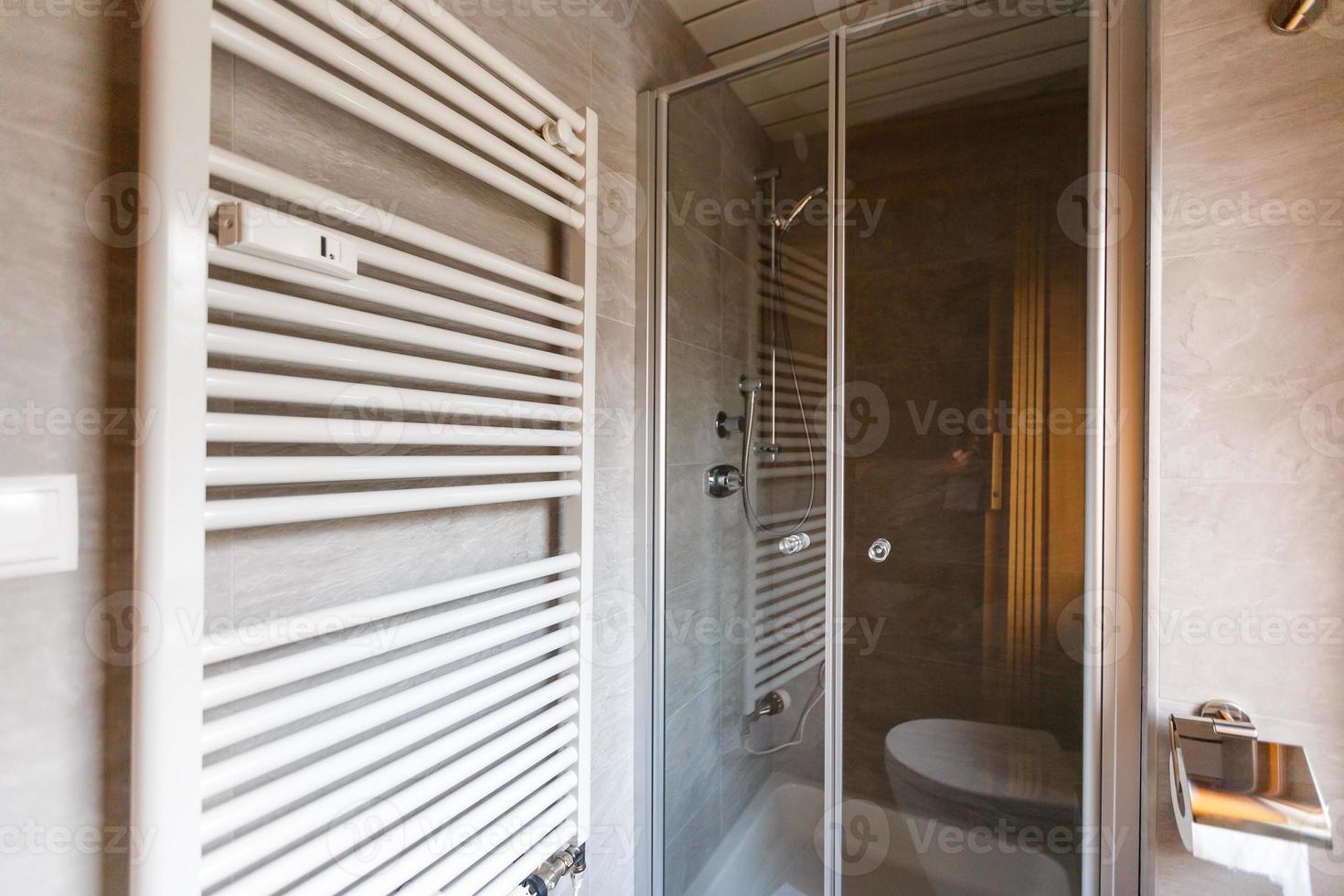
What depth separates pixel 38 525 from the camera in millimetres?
527

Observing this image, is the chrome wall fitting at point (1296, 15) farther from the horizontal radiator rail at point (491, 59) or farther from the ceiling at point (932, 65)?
the horizontal radiator rail at point (491, 59)

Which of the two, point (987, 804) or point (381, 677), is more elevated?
point (381, 677)

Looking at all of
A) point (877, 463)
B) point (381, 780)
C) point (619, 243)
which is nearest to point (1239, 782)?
point (877, 463)

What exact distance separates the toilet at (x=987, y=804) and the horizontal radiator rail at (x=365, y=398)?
0.93 meters

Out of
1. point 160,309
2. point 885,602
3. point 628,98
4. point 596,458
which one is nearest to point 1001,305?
point 885,602

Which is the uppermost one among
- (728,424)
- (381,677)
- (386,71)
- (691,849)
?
(386,71)

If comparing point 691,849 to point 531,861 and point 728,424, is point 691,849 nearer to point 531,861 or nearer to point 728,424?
point 531,861

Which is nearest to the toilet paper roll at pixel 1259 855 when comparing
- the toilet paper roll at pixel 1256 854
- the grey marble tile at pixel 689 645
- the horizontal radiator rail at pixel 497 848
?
the toilet paper roll at pixel 1256 854

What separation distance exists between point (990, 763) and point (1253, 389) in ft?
2.53

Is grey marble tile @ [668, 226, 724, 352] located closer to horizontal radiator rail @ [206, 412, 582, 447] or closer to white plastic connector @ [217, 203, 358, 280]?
horizontal radiator rail @ [206, 412, 582, 447]

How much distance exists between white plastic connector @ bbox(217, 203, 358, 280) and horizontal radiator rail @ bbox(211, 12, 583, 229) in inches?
6.2

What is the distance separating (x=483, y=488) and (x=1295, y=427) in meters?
1.25

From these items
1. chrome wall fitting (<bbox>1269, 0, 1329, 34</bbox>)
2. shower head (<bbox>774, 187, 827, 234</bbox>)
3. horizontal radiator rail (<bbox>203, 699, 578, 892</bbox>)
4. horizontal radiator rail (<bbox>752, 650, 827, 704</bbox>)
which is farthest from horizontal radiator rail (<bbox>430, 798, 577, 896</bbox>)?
chrome wall fitting (<bbox>1269, 0, 1329, 34</bbox>)

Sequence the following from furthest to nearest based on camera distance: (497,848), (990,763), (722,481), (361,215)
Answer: (722,481), (990,763), (497,848), (361,215)
